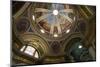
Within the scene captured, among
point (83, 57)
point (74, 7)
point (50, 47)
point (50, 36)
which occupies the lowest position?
point (83, 57)

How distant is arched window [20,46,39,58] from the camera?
6.16 ft

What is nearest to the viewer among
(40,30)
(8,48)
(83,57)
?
(8,48)

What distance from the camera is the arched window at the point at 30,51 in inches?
73.9

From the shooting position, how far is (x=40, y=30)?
6.32 ft

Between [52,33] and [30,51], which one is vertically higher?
[52,33]

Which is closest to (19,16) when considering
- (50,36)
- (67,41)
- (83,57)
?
(50,36)

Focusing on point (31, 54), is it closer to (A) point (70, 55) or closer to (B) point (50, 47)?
(B) point (50, 47)

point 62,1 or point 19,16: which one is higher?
point 62,1

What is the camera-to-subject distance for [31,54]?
75.0 inches

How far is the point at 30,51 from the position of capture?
1.90 m

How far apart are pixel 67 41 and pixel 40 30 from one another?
1.16 ft

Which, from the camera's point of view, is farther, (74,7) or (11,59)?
(74,7)

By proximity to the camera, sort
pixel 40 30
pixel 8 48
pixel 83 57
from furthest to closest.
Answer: pixel 83 57, pixel 40 30, pixel 8 48

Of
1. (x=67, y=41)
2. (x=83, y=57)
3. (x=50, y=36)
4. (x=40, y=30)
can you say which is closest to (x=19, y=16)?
(x=40, y=30)
